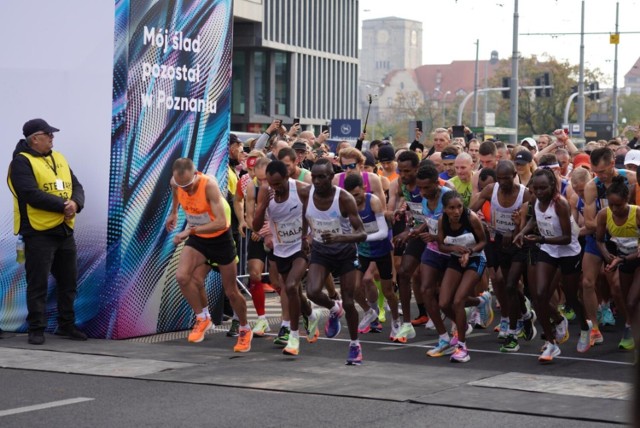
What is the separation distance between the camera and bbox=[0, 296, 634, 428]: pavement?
7816 mm

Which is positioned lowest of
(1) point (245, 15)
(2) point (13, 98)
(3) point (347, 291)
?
(3) point (347, 291)

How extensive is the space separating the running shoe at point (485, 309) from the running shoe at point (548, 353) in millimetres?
1412

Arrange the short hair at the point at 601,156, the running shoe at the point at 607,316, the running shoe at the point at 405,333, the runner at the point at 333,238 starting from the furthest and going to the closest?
the running shoe at the point at 607,316, the running shoe at the point at 405,333, the short hair at the point at 601,156, the runner at the point at 333,238

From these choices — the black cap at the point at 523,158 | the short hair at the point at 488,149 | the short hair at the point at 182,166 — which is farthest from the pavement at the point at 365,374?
the short hair at the point at 488,149

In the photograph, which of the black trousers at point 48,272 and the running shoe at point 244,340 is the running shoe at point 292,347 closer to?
the running shoe at point 244,340

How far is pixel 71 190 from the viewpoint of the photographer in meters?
11.2

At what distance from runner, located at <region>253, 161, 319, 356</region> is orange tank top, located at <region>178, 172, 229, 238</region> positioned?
45 cm

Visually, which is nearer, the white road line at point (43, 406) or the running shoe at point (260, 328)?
the white road line at point (43, 406)

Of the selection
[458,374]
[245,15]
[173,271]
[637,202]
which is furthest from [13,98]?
[245,15]

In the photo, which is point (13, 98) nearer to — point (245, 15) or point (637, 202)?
point (637, 202)

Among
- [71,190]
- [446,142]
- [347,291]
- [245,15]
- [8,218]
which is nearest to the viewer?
[347,291]

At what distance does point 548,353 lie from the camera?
33.3ft

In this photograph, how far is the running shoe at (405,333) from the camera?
11578mm

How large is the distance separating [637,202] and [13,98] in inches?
240
